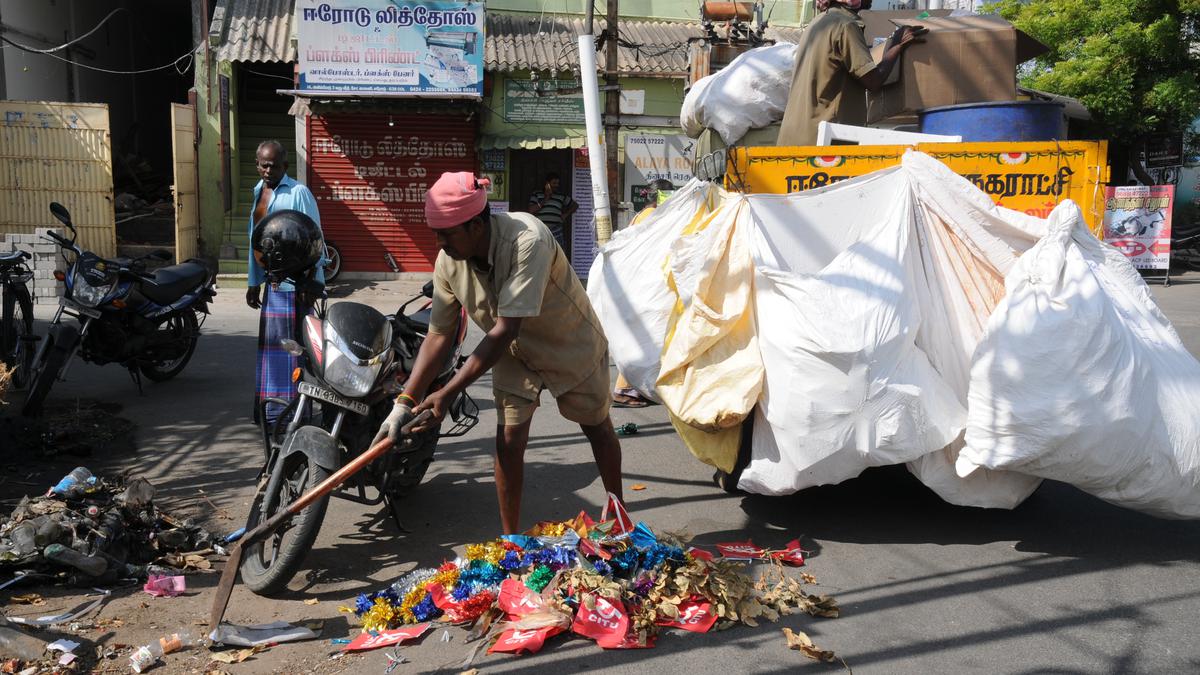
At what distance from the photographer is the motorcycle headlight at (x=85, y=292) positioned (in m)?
6.08

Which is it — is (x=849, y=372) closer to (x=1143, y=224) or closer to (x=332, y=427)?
(x=332, y=427)

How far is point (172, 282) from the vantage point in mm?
6621

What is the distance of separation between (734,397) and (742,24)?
10.5m

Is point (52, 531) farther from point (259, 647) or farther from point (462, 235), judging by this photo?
point (462, 235)

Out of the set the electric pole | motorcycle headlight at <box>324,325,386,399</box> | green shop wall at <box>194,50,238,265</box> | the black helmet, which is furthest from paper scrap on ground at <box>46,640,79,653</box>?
green shop wall at <box>194,50,238,265</box>

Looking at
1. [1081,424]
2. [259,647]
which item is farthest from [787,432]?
[259,647]

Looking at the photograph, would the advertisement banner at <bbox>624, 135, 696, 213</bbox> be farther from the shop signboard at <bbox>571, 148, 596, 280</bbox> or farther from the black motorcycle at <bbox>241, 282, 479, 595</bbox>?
the black motorcycle at <bbox>241, 282, 479, 595</bbox>

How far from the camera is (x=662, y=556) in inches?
135

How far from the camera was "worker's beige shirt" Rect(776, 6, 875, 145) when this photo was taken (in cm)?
555

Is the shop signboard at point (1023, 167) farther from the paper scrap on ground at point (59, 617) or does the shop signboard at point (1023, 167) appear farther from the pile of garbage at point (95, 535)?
the paper scrap on ground at point (59, 617)

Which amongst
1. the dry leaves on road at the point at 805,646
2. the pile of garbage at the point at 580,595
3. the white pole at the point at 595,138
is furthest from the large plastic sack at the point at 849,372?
the white pole at the point at 595,138

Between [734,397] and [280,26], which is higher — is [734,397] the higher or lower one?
the lower one

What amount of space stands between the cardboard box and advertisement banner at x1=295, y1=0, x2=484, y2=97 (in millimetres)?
9305

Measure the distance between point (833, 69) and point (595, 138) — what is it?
1871mm
